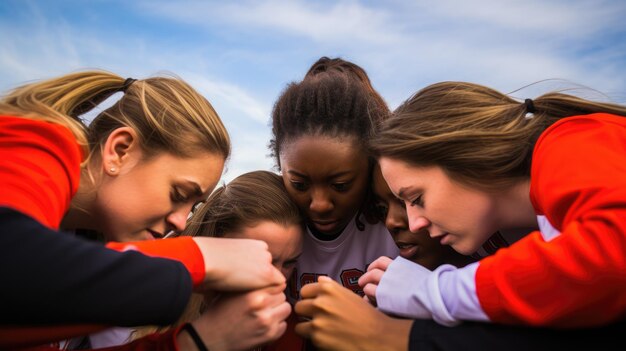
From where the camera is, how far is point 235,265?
4.70 ft

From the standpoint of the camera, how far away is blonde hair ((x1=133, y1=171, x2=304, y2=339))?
7.89ft

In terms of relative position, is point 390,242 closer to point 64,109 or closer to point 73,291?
point 64,109

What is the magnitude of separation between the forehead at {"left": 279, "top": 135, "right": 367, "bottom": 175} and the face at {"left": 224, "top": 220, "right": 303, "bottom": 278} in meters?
0.29

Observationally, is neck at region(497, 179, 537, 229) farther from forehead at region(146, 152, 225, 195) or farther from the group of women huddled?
forehead at region(146, 152, 225, 195)

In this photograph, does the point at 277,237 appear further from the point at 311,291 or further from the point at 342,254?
the point at 311,291

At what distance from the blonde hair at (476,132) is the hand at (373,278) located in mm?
400

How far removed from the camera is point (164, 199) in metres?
1.88

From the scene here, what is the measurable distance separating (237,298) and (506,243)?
4.44 ft

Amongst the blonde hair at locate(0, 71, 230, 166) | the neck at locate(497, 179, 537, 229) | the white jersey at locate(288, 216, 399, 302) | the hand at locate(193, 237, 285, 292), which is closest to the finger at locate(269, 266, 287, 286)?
the hand at locate(193, 237, 285, 292)

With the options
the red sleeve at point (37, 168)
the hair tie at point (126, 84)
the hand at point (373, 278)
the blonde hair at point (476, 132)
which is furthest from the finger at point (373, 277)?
the hair tie at point (126, 84)

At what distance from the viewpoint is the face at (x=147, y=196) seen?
185 centimetres

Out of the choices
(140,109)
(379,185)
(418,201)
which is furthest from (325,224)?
(140,109)

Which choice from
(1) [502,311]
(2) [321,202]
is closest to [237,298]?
(1) [502,311]

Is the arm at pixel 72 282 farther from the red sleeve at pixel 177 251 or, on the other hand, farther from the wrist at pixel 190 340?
the wrist at pixel 190 340
